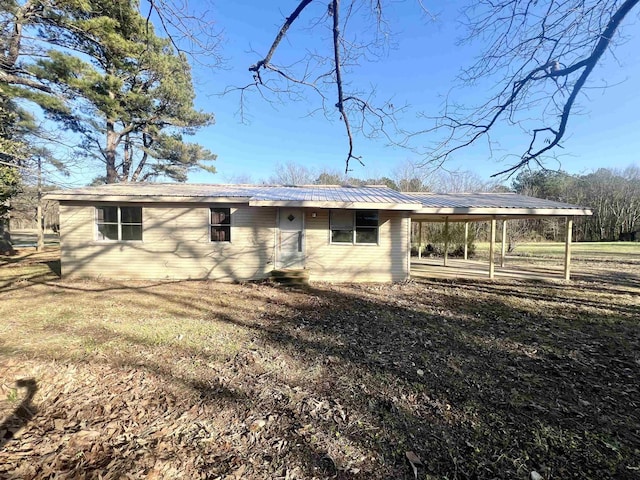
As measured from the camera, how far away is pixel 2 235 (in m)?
14.3

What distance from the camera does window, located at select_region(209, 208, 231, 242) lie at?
32.2 ft

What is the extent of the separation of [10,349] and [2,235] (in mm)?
15334

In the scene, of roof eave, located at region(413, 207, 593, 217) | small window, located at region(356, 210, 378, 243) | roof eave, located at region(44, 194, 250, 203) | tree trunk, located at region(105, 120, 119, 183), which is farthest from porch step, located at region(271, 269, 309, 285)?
tree trunk, located at region(105, 120, 119, 183)

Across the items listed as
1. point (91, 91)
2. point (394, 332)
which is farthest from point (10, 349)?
point (91, 91)

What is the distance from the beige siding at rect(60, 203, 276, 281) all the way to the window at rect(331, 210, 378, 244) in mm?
2154

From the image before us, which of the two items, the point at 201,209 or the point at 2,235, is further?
the point at 2,235

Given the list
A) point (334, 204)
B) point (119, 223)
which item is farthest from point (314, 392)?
point (119, 223)

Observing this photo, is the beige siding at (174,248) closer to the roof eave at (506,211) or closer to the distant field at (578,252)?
the roof eave at (506,211)

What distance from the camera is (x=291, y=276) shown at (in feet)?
30.9

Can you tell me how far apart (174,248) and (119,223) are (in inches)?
77.0

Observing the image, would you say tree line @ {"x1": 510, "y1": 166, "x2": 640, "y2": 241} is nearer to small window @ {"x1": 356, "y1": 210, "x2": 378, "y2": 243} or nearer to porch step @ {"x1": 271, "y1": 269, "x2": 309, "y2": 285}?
small window @ {"x1": 356, "y1": 210, "x2": 378, "y2": 243}

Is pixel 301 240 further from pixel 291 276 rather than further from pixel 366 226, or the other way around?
pixel 366 226

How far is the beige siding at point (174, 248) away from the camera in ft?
31.4

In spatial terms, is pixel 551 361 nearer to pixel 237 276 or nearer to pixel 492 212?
pixel 492 212
